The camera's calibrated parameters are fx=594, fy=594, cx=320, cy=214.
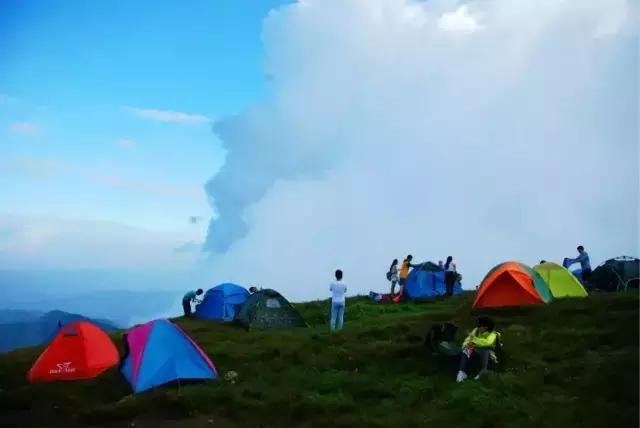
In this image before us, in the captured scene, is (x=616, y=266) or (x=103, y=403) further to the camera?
(x=616, y=266)

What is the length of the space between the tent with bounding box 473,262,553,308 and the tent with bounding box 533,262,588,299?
1.43m

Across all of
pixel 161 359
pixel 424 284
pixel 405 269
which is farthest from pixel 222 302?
pixel 161 359

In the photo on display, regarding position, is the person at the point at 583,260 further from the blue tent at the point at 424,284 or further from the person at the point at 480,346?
the person at the point at 480,346

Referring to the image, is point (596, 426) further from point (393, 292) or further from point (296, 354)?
point (393, 292)

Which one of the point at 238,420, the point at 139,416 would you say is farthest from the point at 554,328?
the point at 139,416

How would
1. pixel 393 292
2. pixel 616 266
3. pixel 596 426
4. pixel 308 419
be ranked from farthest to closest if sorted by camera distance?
pixel 393 292
pixel 616 266
pixel 308 419
pixel 596 426

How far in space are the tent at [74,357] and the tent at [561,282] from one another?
60.6 ft

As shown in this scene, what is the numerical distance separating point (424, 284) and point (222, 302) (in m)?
11.0

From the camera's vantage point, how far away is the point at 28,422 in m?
15.1

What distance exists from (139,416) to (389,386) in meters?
6.47

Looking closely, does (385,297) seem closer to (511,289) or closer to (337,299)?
(511,289)

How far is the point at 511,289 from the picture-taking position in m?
25.0

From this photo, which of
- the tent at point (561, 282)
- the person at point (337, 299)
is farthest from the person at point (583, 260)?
the person at point (337, 299)

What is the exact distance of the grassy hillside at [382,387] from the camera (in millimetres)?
13508
